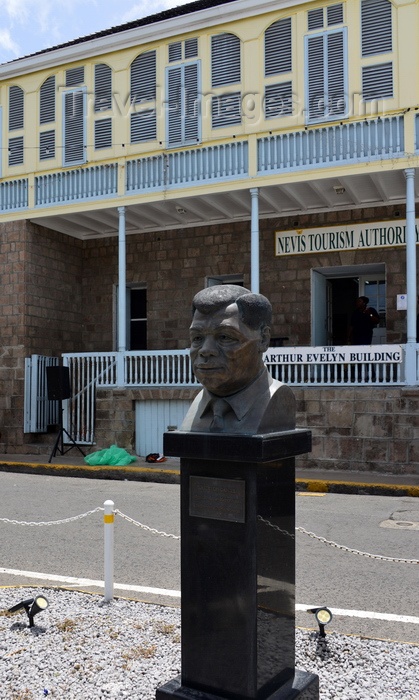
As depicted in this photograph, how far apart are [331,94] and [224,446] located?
1201cm

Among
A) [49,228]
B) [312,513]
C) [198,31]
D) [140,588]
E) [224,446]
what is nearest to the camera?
[224,446]

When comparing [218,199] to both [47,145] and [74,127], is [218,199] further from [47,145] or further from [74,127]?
[47,145]

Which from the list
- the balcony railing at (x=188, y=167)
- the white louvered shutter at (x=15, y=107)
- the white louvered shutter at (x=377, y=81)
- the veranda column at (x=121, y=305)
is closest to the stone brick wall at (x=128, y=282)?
the veranda column at (x=121, y=305)

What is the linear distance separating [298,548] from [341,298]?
33.7ft

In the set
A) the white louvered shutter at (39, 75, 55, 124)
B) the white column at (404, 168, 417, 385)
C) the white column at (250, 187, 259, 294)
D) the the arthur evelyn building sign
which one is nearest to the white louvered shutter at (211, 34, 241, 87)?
the white column at (250, 187, 259, 294)

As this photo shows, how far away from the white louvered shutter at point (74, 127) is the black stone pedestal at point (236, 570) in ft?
45.6

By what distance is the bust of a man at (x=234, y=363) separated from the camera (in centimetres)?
355

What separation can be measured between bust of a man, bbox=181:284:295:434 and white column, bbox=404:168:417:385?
9289 mm

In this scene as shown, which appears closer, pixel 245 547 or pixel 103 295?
pixel 245 547

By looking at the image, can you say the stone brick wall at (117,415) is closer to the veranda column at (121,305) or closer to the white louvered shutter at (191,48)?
the veranda column at (121,305)

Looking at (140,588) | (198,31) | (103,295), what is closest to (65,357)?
(103,295)

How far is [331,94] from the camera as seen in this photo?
45.5 feet

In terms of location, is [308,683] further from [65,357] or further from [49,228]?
[49,228]

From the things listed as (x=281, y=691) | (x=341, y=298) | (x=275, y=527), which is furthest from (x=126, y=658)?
(x=341, y=298)
